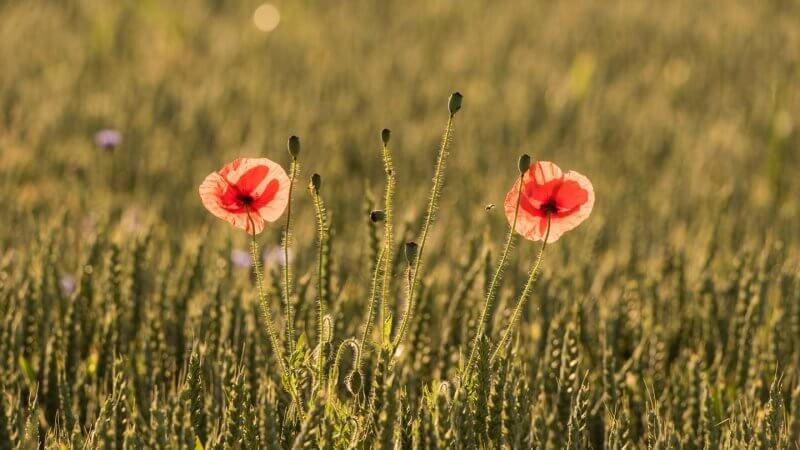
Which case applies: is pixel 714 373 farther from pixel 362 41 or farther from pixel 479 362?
pixel 362 41

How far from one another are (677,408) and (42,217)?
6.06 ft

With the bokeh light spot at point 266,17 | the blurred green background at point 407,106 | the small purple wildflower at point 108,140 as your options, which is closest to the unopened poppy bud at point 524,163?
the blurred green background at point 407,106

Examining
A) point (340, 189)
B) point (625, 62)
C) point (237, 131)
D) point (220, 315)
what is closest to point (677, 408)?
point (220, 315)

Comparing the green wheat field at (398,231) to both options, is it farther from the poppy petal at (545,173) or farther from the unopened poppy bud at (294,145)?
the poppy petal at (545,173)

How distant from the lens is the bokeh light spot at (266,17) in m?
5.44

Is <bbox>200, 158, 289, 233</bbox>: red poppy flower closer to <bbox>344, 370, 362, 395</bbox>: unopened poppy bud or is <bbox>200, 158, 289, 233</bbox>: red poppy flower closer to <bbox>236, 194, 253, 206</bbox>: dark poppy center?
<bbox>236, 194, 253, 206</bbox>: dark poppy center

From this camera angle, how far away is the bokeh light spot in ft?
17.9

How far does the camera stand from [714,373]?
2.02 m

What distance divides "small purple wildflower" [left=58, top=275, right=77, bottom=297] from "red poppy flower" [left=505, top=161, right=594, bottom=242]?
1.06 meters

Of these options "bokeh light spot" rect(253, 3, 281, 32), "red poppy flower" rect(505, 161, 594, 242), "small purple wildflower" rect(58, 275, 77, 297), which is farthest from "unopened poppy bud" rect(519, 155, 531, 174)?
"bokeh light spot" rect(253, 3, 281, 32)

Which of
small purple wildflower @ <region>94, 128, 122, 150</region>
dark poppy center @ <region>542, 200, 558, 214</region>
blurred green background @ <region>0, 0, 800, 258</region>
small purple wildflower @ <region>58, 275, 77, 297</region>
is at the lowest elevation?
small purple wildflower @ <region>58, 275, 77, 297</region>

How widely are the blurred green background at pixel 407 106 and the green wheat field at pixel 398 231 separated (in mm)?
18

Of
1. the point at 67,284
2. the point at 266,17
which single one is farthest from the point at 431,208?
the point at 266,17

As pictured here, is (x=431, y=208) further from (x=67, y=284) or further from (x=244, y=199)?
(x=67, y=284)
